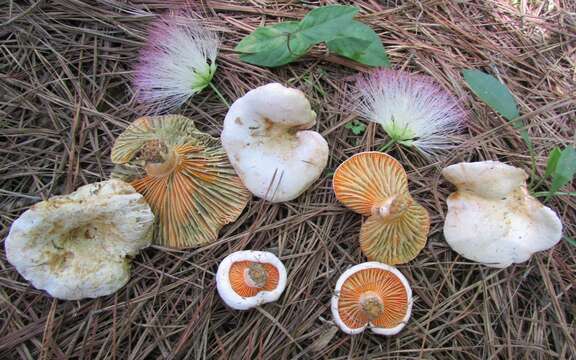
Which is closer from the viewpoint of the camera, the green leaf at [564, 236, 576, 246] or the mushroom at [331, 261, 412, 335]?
the mushroom at [331, 261, 412, 335]

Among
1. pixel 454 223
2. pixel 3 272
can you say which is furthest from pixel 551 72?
pixel 3 272

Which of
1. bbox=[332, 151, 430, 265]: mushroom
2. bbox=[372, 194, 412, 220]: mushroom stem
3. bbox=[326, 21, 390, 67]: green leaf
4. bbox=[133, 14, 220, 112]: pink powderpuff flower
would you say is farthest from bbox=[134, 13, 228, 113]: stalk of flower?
bbox=[372, 194, 412, 220]: mushroom stem

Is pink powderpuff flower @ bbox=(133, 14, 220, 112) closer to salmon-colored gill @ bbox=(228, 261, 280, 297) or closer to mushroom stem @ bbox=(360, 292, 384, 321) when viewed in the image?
salmon-colored gill @ bbox=(228, 261, 280, 297)

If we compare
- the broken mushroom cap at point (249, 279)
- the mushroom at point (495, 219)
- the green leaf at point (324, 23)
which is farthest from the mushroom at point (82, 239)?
the mushroom at point (495, 219)

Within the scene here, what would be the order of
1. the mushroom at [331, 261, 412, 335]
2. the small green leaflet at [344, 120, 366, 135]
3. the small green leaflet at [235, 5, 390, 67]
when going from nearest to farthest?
the mushroom at [331, 261, 412, 335]
the small green leaflet at [235, 5, 390, 67]
the small green leaflet at [344, 120, 366, 135]

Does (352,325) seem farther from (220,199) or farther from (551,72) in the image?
(551,72)

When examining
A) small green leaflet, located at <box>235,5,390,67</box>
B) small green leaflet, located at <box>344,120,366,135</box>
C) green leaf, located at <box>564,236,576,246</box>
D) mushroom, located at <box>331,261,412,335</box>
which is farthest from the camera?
small green leaflet, located at <box>344,120,366,135</box>

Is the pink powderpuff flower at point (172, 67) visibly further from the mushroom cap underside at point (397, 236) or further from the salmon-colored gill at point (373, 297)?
the salmon-colored gill at point (373, 297)
